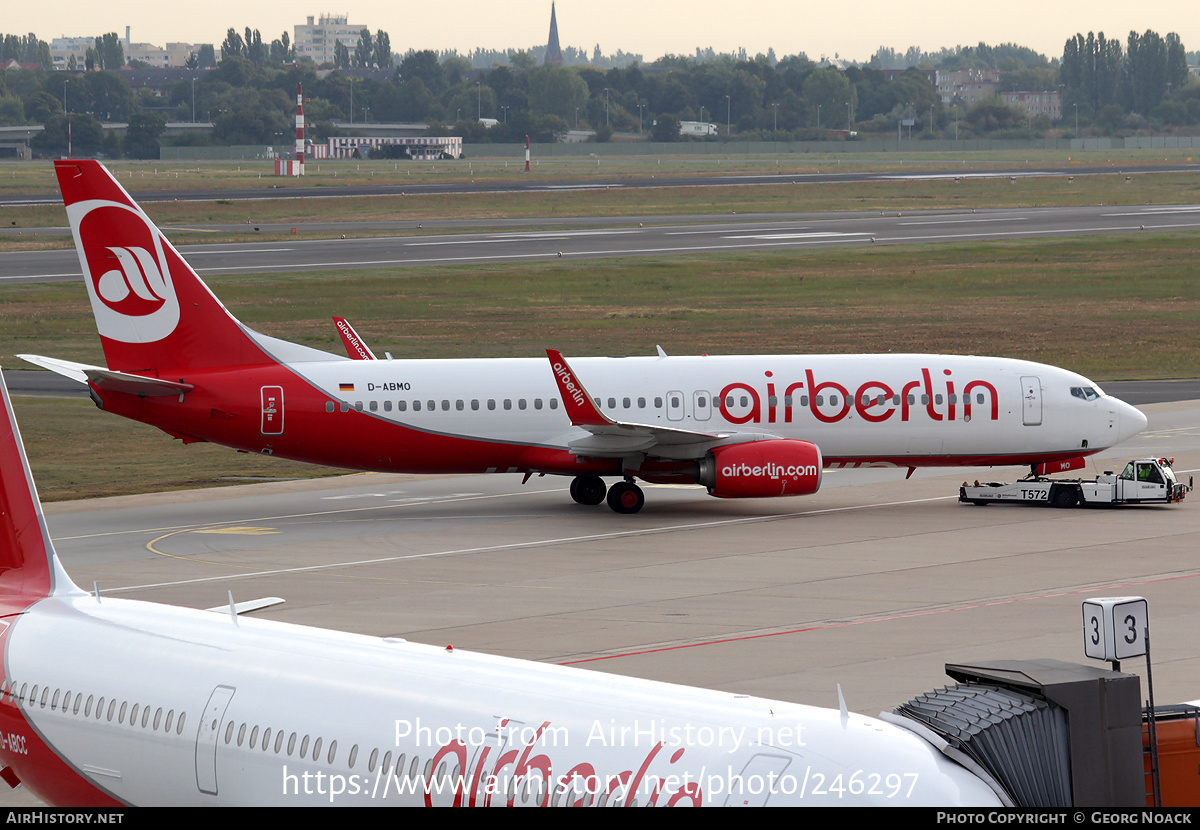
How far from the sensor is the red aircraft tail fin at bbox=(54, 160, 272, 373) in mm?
39219

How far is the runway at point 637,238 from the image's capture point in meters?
107

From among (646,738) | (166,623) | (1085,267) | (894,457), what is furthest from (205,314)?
(1085,267)

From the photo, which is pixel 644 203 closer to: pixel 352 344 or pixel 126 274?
pixel 352 344

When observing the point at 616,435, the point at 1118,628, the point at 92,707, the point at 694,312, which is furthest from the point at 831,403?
the point at 694,312

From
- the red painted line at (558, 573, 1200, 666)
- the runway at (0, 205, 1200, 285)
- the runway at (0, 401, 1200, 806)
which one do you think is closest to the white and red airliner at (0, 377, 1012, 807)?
the runway at (0, 401, 1200, 806)

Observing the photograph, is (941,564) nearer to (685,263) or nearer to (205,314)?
(205,314)

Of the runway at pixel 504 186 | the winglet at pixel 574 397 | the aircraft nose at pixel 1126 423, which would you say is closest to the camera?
the winglet at pixel 574 397

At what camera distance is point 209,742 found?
512 inches

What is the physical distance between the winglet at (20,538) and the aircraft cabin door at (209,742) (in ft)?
13.8

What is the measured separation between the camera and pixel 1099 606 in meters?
11.4

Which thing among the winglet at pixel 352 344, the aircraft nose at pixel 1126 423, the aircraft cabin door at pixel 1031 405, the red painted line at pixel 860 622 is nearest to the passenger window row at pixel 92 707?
the red painted line at pixel 860 622

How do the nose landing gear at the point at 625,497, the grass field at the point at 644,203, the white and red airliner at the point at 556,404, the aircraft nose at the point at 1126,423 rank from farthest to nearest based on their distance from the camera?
the grass field at the point at 644,203, the aircraft nose at the point at 1126,423, the nose landing gear at the point at 625,497, the white and red airliner at the point at 556,404

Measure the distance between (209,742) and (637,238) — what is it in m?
110

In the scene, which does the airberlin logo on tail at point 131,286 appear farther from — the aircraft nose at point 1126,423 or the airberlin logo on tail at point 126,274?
the aircraft nose at point 1126,423
